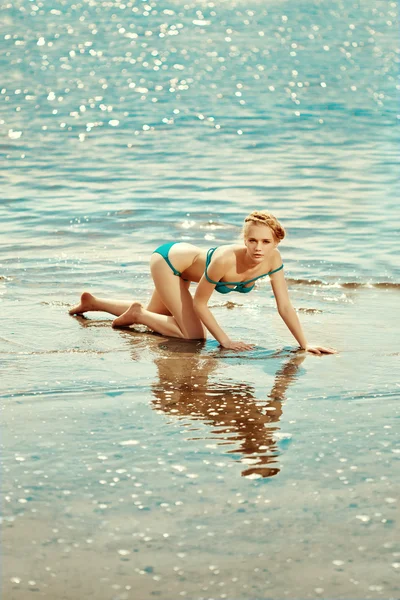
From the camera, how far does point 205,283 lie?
6785 mm

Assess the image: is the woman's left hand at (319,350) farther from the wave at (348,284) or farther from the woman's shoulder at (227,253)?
the wave at (348,284)

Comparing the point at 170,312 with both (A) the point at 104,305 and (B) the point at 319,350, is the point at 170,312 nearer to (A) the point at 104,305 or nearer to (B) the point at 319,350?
(A) the point at 104,305

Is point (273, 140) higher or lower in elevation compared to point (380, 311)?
higher

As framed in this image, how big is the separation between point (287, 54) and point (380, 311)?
115 ft

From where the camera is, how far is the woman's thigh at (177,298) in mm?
7238

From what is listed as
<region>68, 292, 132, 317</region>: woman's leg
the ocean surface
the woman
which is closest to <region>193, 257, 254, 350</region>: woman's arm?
the woman

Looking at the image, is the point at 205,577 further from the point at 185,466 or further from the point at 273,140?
the point at 273,140

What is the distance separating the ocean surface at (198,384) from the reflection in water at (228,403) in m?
0.02

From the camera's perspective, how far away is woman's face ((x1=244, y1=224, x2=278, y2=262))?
641cm

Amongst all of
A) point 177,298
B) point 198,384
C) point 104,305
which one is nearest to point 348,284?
point 177,298

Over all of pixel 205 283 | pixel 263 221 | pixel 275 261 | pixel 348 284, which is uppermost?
pixel 263 221

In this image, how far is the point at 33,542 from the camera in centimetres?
377

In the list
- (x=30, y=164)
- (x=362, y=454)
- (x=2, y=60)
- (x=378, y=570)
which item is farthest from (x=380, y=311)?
(x=2, y=60)

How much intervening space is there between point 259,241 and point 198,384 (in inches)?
45.8
